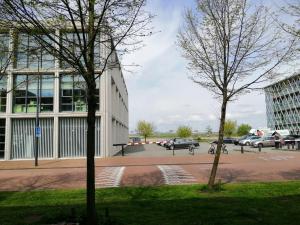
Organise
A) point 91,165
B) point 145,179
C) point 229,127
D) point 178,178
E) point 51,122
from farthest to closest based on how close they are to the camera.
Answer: point 229,127
point 51,122
point 145,179
point 178,178
point 91,165

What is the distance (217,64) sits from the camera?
14.1m

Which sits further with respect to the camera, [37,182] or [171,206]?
[37,182]

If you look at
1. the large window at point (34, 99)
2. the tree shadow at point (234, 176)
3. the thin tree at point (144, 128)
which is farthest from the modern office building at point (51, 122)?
the thin tree at point (144, 128)

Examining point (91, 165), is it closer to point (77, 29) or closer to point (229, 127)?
point (77, 29)

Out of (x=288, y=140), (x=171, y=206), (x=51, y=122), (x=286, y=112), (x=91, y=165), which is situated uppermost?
(x=286, y=112)

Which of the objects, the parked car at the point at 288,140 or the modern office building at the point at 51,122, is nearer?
the modern office building at the point at 51,122

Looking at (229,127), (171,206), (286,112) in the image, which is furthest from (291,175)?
(229,127)

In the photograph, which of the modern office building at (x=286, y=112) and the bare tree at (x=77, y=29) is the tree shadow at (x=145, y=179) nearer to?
the bare tree at (x=77, y=29)

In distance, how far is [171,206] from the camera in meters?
10.2

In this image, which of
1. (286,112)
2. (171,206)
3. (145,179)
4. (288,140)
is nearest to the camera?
(171,206)

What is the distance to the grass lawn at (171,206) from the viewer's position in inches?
318

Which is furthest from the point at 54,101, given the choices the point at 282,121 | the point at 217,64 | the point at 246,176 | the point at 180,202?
the point at 282,121

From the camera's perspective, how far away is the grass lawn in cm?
809

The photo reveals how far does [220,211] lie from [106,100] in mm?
27892
